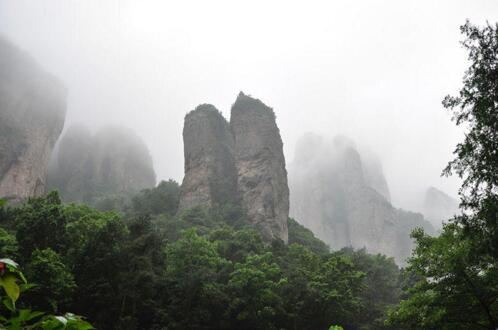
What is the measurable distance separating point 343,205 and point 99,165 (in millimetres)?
68563

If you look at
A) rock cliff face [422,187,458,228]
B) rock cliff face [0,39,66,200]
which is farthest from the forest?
rock cliff face [422,187,458,228]

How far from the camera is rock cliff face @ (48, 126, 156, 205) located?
92.1m

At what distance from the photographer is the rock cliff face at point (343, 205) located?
11038cm

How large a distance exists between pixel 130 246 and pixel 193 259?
659 cm

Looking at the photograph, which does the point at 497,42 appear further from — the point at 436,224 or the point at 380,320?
the point at 436,224

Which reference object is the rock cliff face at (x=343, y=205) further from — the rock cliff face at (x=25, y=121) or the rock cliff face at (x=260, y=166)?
the rock cliff face at (x=25, y=121)

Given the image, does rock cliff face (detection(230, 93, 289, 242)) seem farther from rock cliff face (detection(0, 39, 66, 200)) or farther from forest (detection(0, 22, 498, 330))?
rock cliff face (detection(0, 39, 66, 200))

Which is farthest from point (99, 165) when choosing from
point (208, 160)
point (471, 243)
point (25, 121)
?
point (471, 243)

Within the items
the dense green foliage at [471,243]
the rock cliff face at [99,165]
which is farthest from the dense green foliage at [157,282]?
the rock cliff face at [99,165]

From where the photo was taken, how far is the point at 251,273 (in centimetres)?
2725

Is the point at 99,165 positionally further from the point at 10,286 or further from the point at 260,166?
the point at 10,286

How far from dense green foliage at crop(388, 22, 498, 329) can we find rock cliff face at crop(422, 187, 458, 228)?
514 ft

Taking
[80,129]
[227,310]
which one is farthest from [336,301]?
[80,129]

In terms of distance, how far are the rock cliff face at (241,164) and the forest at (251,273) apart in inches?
723
